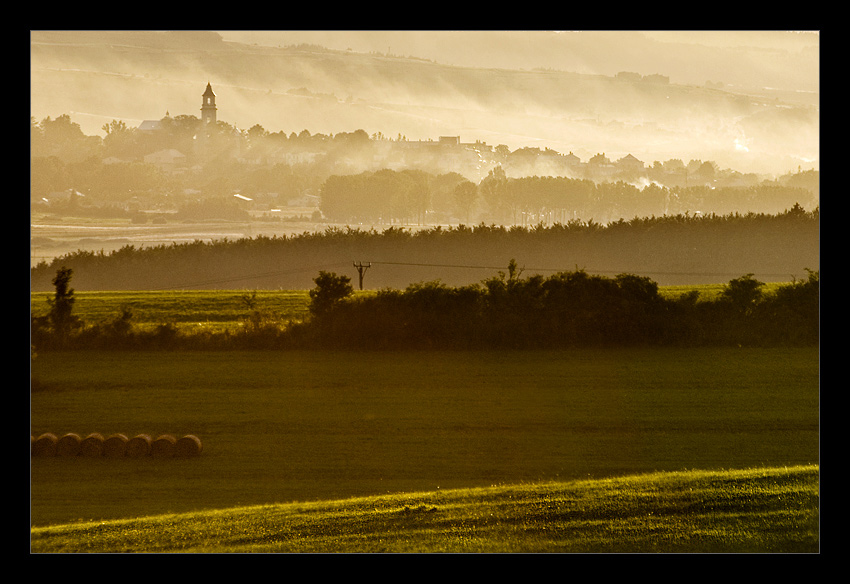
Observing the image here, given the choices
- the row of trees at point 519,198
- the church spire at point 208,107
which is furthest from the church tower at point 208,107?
the row of trees at point 519,198

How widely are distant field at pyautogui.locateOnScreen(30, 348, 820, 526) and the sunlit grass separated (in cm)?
204

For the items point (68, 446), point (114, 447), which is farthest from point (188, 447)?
point (68, 446)

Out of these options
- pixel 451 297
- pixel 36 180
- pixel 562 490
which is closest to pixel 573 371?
pixel 451 297

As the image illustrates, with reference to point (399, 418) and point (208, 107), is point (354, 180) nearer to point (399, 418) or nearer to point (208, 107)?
point (208, 107)

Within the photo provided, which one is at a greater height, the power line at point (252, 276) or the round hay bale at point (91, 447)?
the power line at point (252, 276)

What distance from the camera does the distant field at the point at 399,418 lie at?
13.1 meters

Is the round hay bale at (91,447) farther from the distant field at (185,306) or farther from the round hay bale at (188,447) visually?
the distant field at (185,306)

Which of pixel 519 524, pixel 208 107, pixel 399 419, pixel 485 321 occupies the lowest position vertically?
pixel 519 524

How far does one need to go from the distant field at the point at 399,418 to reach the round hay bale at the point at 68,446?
0.24 m

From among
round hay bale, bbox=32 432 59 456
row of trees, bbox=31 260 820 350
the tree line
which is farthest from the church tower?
round hay bale, bbox=32 432 59 456

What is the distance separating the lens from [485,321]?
808 inches

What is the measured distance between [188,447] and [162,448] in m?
0.50

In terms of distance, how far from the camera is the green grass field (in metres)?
13.0

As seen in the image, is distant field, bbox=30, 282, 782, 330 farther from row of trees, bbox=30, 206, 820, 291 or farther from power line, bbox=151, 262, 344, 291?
row of trees, bbox=30, 206, 820, 291
